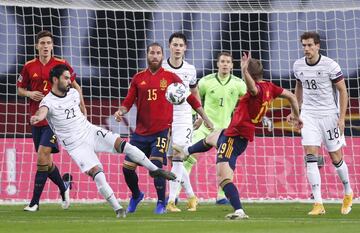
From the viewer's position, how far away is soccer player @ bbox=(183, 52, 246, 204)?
1559 cm

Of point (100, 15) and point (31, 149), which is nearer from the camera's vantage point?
point (31, 149)

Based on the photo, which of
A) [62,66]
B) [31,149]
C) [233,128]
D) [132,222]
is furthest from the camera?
[31,149]

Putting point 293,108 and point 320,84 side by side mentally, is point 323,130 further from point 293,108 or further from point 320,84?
point 293,108

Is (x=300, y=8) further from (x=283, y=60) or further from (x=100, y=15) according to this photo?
(x=100, y=15)

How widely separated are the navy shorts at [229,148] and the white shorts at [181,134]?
2.29m

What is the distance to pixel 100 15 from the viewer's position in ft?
69.6

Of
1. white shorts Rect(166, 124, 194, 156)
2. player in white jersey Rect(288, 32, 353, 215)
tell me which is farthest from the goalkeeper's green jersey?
player in white jersey Rect(288, 32, 353, 215)

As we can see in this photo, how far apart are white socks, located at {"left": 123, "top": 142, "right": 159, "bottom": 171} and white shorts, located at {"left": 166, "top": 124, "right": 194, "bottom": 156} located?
5.63ft

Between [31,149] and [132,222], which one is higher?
[31,149]

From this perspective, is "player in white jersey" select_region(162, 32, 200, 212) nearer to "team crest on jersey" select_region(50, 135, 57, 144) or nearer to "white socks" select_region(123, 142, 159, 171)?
"white socks" select_region(123, 142, 159, 171)

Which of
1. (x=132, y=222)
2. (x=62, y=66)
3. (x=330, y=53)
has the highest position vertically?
(x=330, y=53)

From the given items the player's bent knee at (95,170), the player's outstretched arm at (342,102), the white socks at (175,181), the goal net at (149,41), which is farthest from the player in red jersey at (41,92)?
the goal net at (149,41)

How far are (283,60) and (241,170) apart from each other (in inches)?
128

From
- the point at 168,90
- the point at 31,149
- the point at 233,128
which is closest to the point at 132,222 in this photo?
the point at 233,128
